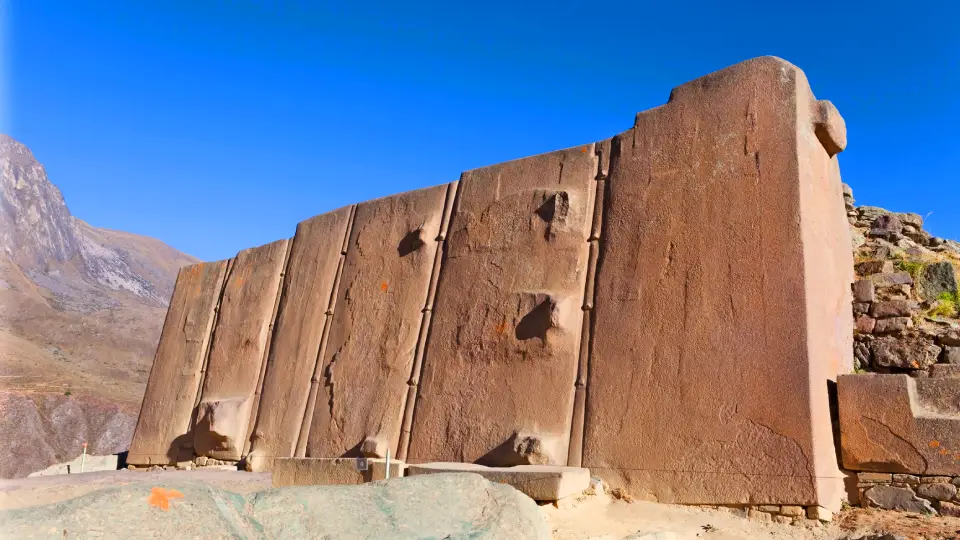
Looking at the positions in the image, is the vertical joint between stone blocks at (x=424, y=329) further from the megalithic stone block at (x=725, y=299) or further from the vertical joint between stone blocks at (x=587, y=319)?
the megalithic stone block at (x=725, y=299)

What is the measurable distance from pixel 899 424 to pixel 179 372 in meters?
8.26

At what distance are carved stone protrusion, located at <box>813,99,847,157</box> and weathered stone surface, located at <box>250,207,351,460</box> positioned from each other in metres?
4.98

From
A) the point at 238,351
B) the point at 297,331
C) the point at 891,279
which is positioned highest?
the point at 891,279

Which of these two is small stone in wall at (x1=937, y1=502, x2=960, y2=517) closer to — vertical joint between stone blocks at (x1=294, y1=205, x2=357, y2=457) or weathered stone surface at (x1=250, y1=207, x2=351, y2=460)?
vertical joint between stone blocks at (x1=294, y1=205, x2=357, y2=457)

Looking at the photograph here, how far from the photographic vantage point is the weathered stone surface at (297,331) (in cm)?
779

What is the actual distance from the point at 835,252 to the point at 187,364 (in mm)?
7716

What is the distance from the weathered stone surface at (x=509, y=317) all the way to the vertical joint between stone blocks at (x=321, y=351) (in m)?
1.50

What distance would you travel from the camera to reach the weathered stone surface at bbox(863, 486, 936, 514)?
4.43m

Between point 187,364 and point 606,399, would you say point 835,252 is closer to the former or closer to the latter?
point 606,399

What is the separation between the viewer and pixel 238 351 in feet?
29.5

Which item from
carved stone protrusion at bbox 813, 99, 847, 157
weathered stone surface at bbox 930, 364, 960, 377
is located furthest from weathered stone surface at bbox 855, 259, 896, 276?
weathered stone surface at bbox 930, 364, 960, 377

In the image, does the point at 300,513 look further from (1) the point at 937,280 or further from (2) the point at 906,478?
(1) the point at 937,280

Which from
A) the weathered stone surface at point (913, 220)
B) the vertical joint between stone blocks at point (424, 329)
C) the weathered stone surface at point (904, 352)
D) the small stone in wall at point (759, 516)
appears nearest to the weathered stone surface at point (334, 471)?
the vertical joint between stone blocks at point (424, 329)

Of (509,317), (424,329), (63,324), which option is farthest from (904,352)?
(63,324)
